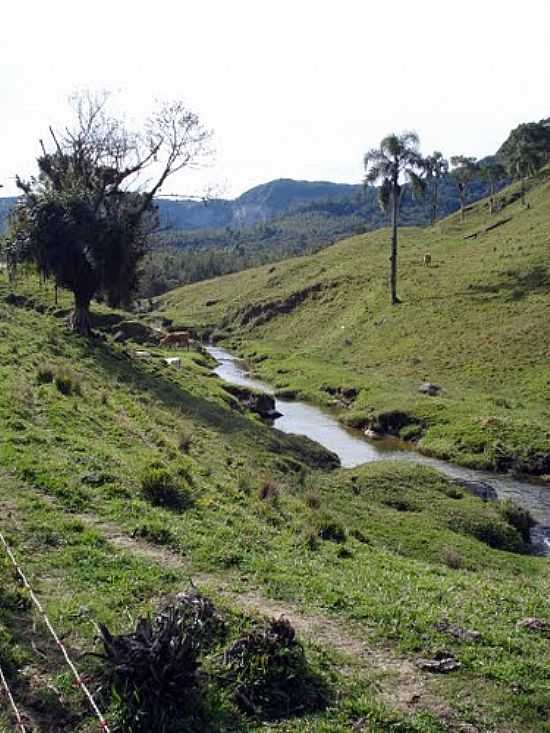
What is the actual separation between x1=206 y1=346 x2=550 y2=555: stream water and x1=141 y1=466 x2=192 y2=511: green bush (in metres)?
14.1

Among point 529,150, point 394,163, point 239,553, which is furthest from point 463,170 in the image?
point 239,553

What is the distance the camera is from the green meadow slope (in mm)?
38906

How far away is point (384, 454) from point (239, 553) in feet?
78.0

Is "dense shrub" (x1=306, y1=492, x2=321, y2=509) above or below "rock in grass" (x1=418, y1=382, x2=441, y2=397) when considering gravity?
above

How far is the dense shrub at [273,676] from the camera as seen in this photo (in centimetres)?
821

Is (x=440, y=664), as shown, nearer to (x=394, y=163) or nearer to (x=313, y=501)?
(x=313, y=501)

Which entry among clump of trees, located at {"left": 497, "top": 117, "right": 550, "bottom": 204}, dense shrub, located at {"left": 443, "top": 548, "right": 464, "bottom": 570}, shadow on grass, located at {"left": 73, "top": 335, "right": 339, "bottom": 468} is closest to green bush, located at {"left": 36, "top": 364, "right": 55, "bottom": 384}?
shadow on grass, located at {"left": 73, "top": 335, "right": 339, "bottom": 468}

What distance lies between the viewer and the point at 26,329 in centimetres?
3719

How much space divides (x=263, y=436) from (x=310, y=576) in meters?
18.2

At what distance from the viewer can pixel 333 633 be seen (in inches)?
408

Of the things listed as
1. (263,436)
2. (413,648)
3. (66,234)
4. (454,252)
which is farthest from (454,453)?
(454,252)

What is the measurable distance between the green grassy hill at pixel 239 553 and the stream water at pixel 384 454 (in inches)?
95.5

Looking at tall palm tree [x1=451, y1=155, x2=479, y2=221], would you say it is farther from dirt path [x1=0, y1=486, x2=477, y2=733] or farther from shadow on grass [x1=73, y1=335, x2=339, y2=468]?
dirt path [x1=0, y1=486, x2=477, y2=733]

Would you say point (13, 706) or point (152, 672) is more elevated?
point (152, 672)
